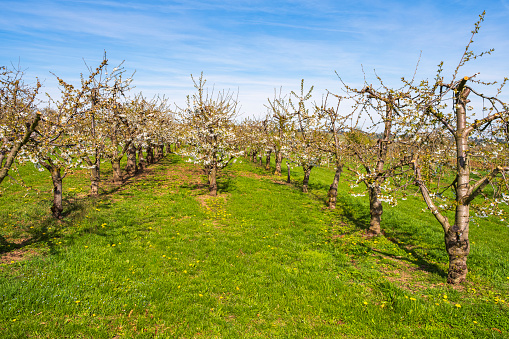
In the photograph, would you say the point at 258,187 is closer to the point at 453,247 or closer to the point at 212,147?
the point at 212,147

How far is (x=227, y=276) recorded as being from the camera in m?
8.80

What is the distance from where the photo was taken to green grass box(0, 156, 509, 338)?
632 cm

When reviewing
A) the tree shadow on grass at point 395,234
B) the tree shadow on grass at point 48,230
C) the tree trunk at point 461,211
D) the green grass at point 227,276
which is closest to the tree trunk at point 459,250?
the tree trunk at point 461,211

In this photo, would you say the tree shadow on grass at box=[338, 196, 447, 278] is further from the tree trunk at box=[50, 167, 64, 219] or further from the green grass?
the tree trunk at box=[50, 167, 64, 219]

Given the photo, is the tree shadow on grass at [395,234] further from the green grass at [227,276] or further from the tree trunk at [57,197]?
the tree trunk at [57,197]

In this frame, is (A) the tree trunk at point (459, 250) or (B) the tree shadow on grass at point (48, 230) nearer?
(A) the tree trunk at point (459, 250)

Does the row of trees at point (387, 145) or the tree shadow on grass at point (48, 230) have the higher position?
the row of trees at point (387, 145)

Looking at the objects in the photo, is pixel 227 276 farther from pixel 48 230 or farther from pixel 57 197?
pixel 57 197

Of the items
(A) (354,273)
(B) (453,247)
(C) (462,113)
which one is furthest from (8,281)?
(C) (462,113)

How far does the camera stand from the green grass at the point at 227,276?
632 cm

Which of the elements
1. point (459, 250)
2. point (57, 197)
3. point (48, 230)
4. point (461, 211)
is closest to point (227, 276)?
point (459, 250)

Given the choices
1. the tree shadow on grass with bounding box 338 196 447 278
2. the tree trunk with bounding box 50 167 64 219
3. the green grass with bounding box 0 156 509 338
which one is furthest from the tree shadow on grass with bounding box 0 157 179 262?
the tree shadow on grass with bounding box 338 196 447 278

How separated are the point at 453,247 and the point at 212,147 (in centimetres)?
1528

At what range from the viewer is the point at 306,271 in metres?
9.23
